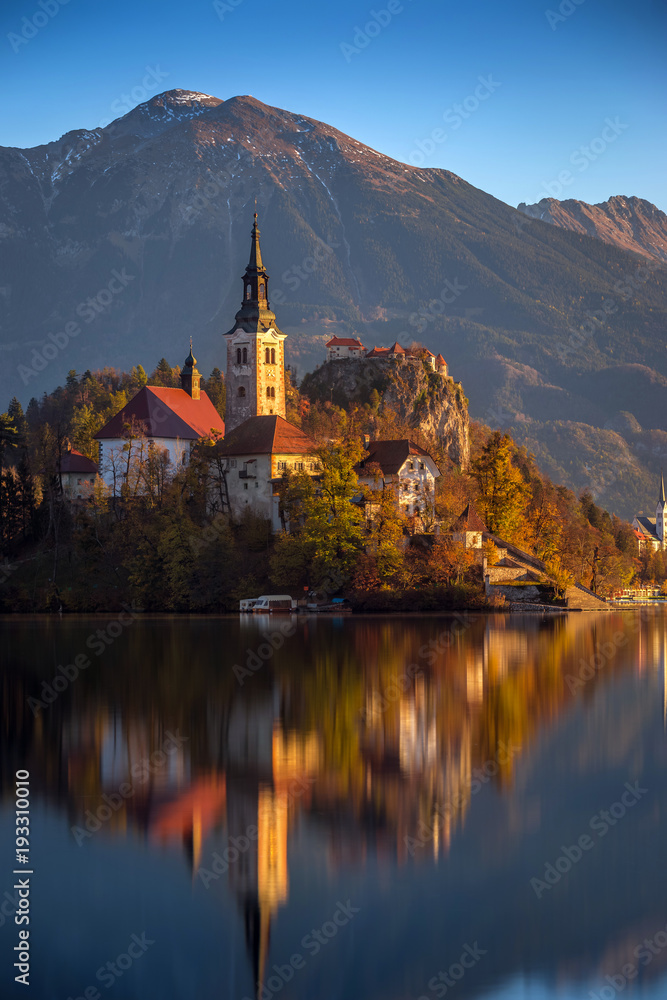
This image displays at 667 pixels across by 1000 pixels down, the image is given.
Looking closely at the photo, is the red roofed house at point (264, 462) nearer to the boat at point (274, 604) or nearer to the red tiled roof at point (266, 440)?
the red tiled roof at point (266, 440)

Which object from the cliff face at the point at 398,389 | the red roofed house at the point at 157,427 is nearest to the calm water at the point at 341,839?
the red roofed house at the point at 157,427

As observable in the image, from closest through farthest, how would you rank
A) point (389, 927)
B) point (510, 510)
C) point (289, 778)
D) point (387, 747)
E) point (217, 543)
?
1. point (389, 927)
2. point (289, 778)
3. point (387, 747)
4. point (217, 543)
5. point (510, 510)

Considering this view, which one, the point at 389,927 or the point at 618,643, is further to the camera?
the point at 618,643

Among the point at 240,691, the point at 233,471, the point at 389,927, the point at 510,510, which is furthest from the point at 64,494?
the point at 389,927

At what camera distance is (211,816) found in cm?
2156

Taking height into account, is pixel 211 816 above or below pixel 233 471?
below

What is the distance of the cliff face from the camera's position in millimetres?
126750

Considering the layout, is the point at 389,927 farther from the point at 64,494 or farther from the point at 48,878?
the point at 64,494

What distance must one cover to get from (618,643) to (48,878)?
140ft

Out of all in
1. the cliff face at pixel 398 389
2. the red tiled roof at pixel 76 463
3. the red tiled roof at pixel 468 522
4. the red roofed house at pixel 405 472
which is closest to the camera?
the red tiled roof at pixel 468 522

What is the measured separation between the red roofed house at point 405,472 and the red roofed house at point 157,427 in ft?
66.9

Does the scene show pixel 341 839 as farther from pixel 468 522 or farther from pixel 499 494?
pixel 499 494

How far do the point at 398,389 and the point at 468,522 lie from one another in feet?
141

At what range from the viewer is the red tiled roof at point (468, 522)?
8656cm
